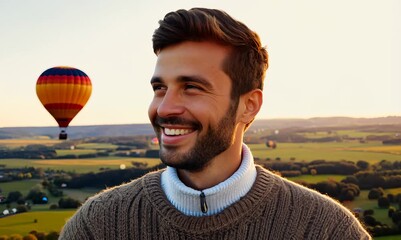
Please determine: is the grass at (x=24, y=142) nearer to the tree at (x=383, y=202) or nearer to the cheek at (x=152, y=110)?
the tree at (x=383, y=202)

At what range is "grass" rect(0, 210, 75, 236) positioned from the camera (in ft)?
151

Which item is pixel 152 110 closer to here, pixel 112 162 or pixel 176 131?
pixel 176 131

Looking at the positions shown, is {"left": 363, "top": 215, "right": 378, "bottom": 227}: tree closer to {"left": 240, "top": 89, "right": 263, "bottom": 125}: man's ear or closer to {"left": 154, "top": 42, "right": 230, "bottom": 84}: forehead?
{"left": 240, "top": 89, "right": 263, "bottom": 125}: man's ear

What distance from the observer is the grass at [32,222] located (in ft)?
151

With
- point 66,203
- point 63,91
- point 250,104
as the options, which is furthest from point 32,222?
point 250,104

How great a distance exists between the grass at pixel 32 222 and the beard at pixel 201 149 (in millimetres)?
43006

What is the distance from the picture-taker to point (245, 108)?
3.96m

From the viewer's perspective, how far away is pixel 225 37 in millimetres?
3697

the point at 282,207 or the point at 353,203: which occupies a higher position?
the point at 282,207

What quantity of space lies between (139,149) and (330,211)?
284ft

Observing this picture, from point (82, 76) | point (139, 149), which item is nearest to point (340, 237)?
point (82, 76)

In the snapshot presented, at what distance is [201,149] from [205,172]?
0.79 feet

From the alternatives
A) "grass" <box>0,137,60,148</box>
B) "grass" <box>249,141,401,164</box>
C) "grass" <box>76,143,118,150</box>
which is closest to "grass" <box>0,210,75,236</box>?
"grass" <box>249,141,401,164</box>

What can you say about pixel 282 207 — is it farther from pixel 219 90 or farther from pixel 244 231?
pixel 219 90
